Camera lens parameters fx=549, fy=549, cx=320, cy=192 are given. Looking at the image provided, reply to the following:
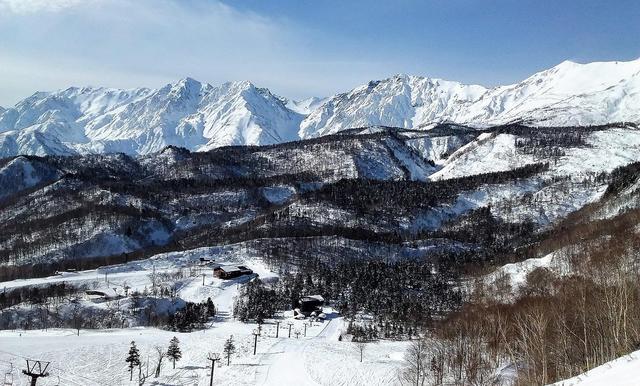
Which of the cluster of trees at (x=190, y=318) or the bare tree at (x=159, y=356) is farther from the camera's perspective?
the cluster of trees at (x=190, y=318)

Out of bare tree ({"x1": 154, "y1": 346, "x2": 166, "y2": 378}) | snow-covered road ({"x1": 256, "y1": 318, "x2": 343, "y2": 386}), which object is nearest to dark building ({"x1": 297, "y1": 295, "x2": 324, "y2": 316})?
snow-covered road ({"x1": 256, "y1": 318, "x2": 343, "y2": 386})

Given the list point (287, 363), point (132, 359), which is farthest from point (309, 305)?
point (132, 359)

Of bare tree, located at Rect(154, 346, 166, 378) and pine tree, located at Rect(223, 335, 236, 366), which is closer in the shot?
bare tree, located at Rect(154, 346, 166, 378)

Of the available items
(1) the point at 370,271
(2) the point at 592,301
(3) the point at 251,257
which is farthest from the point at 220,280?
(2) the point at 592,301

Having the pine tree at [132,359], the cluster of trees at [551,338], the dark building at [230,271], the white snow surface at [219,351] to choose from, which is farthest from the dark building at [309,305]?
the pine tree at [132,359]

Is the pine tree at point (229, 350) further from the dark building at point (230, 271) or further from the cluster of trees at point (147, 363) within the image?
the dark building at point (230, 271)

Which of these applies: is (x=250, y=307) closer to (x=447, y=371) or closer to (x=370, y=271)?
(x=370, y=271)

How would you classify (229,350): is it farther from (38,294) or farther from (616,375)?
(38,294)

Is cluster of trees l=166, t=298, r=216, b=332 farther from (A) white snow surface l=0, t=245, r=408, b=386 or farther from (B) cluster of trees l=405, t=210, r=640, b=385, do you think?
(B) cluster of trees l=405, t=210, r=640, b=385

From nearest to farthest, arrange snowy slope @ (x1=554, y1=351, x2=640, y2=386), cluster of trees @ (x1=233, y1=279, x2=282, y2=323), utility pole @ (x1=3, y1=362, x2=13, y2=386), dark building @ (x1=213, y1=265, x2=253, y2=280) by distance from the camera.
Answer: snowy slope @ (x1=554, y1=351, x2=640, y2=386)
utility pole @ (x1=3, y1=362, x2=13, y2=386)
cluster of trees @ (x1=233, y1=279, x2=282, y2=323)
dark building @ (x1=213, y1=265, x2=253, y2=280)

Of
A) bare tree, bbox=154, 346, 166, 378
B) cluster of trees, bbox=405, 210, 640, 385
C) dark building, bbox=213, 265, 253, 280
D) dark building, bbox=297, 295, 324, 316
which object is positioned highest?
cluster of trees, bbox=405, 210, 640, 385

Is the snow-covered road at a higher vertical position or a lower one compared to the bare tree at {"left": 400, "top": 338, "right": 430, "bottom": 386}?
lower
